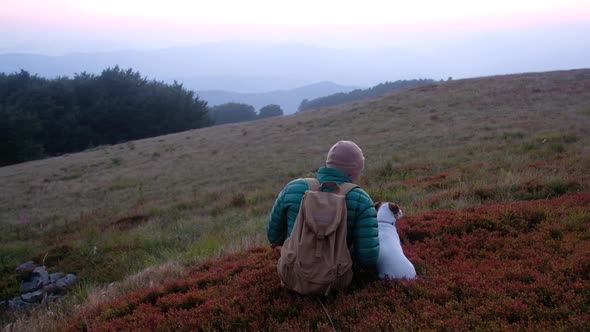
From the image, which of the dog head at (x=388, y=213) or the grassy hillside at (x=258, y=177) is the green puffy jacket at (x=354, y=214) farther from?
the dog head at (x=388, y=213)

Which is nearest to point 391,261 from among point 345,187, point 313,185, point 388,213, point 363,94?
point 388,213

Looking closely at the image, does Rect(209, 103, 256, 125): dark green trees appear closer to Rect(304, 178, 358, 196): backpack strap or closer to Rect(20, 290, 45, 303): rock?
Rect(20, 290, 45, 303): rock

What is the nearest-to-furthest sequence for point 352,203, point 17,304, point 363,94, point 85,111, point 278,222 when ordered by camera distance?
point 352,203 → point 278,222 → point 17,304 → point 85,111 → point 363,94

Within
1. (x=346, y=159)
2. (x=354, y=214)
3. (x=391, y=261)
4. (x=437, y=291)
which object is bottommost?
(x=437, y=291)

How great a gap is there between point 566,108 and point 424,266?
1819 cm

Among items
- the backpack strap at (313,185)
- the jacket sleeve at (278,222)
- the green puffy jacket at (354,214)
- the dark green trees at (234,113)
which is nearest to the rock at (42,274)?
the jacket sleeve at (278,222)

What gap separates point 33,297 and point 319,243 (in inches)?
247

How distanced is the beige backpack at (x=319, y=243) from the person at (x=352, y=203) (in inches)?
4.4

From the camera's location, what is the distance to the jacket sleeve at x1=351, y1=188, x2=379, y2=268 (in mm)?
3971

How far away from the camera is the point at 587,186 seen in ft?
23.8

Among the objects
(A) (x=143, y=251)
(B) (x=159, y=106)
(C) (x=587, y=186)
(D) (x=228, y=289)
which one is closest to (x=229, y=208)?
(A) (x=143, y=251)

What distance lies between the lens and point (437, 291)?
4.05 metres

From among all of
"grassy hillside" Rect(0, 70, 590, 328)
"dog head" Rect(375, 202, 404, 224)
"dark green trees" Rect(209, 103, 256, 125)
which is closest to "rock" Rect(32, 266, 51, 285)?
"grassy hillside" Rect(0, 70, 590, 328)

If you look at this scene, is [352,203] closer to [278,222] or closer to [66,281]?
[278,222]
